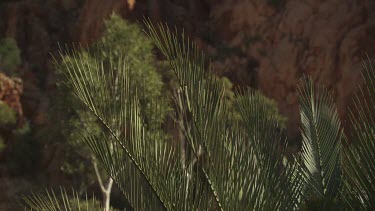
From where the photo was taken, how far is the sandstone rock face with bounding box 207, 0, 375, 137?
21.7 m

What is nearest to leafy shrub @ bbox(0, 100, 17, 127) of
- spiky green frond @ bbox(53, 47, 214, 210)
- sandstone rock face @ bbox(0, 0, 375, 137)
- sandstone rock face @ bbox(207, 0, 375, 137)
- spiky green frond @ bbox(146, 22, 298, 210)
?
sandstone rock face @ bbox(0, 0, 375, 137)

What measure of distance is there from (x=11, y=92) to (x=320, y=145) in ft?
69.7

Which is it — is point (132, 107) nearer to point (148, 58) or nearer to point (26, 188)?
point (148, 58)

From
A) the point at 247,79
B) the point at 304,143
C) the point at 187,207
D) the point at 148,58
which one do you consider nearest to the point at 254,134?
the point at 187,207

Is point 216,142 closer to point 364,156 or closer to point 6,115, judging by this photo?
point 364,156

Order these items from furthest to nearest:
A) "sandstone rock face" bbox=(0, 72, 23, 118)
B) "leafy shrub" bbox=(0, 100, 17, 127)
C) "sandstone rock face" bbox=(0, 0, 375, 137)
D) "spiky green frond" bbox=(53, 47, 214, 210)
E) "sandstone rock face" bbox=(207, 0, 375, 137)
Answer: "sandstone rock face" bbox=(0, 72, 23, 118) → "leafy shrub" bbox=(0, 100, 17, 127) → "sandstone rock face" bbox=(0, 0, 375, 137) → "sandstone rock face" bbox=(207, 0, 375, 137) → "spiky green frond" bbox=(53, 47, 214, 210)

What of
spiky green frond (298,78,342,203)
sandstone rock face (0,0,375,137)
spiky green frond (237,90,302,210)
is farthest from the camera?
sandstone rock face (0,0,375,137)

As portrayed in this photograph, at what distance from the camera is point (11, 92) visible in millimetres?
25141

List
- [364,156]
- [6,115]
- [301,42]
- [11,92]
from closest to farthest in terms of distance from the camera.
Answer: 1. [364,156]
2. [301,42]
3. [6,115]
4. [11,92]

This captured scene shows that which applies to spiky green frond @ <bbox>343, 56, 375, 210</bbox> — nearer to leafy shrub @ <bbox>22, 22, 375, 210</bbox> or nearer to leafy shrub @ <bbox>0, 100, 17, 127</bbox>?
leafy shrub @ <bbox>22, 22, 375, 210</bbox>

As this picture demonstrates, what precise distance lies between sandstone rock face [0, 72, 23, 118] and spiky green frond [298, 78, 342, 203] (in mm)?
20324

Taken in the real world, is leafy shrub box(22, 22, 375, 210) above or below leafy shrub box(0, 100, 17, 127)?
above

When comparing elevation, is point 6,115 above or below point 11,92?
below

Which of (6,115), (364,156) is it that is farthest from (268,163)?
(6,115)
